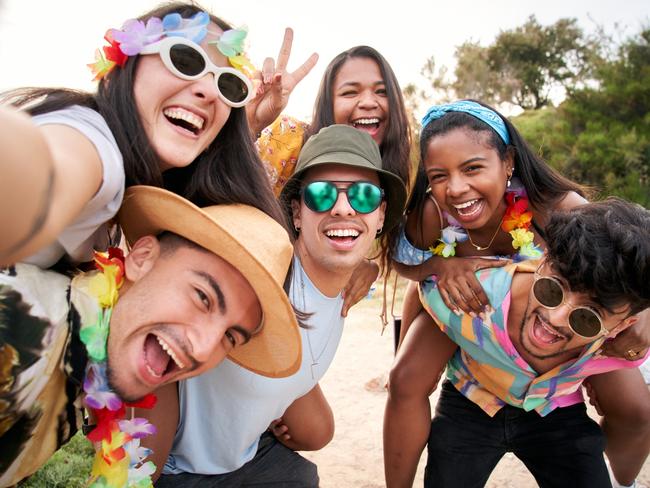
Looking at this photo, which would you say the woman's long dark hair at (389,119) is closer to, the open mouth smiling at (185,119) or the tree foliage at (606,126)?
the open mouth smiling at (185,119)

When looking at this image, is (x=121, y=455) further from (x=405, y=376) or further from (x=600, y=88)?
(x=600, y=88)

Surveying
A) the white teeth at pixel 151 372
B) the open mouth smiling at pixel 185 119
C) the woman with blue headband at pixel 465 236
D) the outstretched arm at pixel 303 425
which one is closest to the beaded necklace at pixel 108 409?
the white teeth at pixel 151 372

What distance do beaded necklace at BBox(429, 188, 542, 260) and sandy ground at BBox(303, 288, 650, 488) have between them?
1.27 m

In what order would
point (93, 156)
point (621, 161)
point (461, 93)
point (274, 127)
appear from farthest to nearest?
point (461, 93) < point (621, 161) < point (274, 127) < point (93, 156)

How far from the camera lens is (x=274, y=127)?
3795 millimetres

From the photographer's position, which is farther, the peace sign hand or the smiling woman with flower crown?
the peace sign hand

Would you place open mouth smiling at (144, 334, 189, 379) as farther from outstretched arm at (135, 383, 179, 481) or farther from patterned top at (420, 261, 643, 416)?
patterned top at (420, 261, 643, 416)

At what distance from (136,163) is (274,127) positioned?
1.93m

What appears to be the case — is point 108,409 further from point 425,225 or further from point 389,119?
point 389,119

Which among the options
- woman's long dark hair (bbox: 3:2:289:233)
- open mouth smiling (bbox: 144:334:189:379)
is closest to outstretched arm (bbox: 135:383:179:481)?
open mouth smiling (bbox: 144:334:189:379)

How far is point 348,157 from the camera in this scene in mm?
2826

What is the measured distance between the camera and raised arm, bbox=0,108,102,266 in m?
0.87

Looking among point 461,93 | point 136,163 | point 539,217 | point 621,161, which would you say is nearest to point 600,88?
point 621,161

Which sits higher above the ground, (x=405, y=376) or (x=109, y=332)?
(x=109, y=332)
